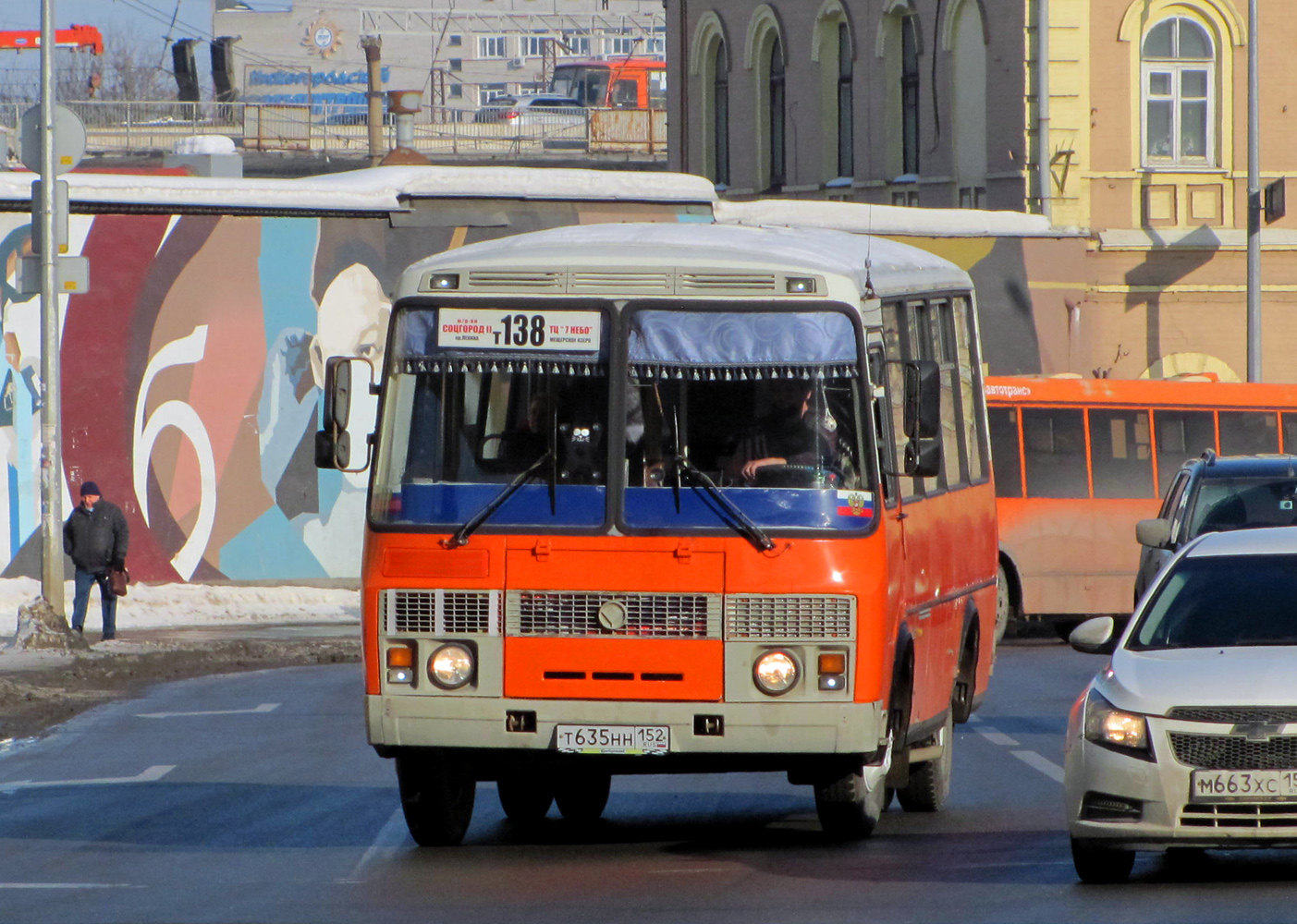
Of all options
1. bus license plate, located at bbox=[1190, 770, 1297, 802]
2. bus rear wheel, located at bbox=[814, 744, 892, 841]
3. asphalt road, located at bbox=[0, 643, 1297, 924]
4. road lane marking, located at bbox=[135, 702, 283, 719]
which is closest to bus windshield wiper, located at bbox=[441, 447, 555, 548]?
asphalt road, located at bbox=[0, 643, 1297, 924]

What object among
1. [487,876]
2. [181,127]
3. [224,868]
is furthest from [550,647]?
[181,127]

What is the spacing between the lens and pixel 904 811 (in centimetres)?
1212

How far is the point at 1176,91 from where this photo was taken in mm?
33844

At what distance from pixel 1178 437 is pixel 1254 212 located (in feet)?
25.5

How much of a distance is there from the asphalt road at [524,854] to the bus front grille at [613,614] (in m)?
1.00

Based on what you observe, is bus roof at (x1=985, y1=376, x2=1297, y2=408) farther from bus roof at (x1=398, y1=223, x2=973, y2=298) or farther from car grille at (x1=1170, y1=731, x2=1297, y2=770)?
car grille at (x1=1170, y1=731, x2=1297, y2=770)

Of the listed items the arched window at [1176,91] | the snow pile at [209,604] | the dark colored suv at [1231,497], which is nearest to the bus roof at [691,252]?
the dark colored suv at [1231,497]

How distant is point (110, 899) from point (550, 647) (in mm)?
2020

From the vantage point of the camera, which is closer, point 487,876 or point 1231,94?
point 487,876

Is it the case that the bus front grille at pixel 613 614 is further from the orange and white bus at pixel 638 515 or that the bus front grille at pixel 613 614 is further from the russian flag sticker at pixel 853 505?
the russian flag sticker at pixel 853 505

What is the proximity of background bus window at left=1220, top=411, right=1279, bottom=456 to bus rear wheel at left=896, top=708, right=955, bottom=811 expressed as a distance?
1418 cm

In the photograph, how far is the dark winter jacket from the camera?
23.0 meters

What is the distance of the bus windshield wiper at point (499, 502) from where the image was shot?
32.0 feet

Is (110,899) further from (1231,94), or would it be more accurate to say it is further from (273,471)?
(1231,94)
